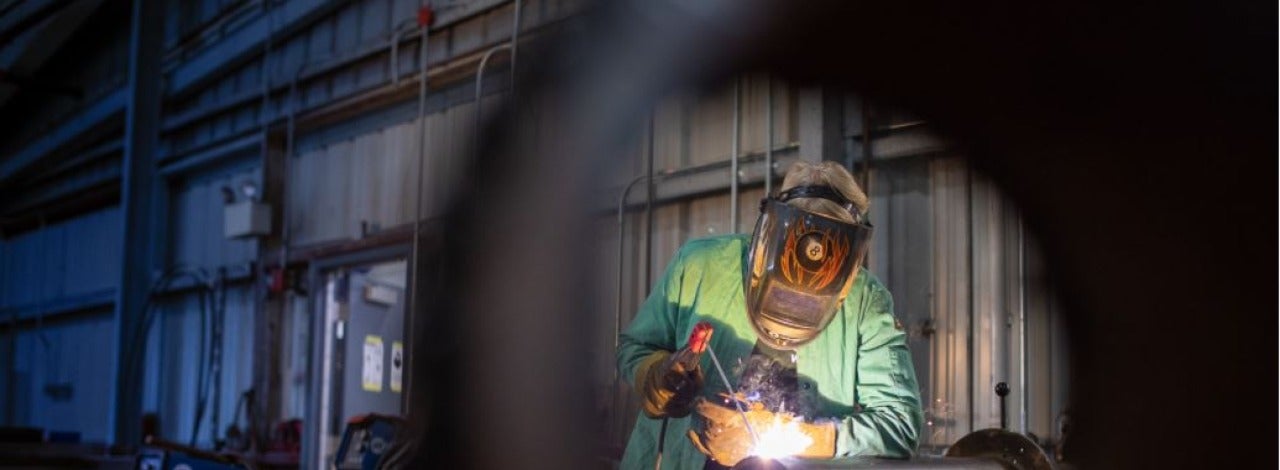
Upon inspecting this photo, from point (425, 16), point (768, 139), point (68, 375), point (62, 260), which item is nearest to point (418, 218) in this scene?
point (425, 16)

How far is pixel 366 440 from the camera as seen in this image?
14.3 ft

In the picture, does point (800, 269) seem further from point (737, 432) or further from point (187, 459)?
point (187, 459)

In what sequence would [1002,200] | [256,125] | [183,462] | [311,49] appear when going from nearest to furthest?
1. [1002,200]
2. [183,462]
3. [311,49]
4. [256,125]

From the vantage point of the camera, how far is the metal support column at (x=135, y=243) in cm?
611

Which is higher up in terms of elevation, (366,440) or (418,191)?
(418,191)

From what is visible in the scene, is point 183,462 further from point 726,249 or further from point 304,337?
point 726,249

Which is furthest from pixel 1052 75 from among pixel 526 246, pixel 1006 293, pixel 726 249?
pixel 526 246

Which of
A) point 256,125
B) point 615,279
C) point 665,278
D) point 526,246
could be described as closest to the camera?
point 665,278

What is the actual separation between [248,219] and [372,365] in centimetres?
90

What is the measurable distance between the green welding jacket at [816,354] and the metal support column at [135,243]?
4.51 metres

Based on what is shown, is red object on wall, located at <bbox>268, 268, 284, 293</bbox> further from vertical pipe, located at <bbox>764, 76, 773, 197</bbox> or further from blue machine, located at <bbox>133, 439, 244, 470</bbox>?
vertical pipe, located at <bbox>764, 76, 773, 197</bbox>

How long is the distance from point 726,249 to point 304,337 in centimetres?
364

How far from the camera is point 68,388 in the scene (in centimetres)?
752

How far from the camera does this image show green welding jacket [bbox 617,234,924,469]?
2092 mm
